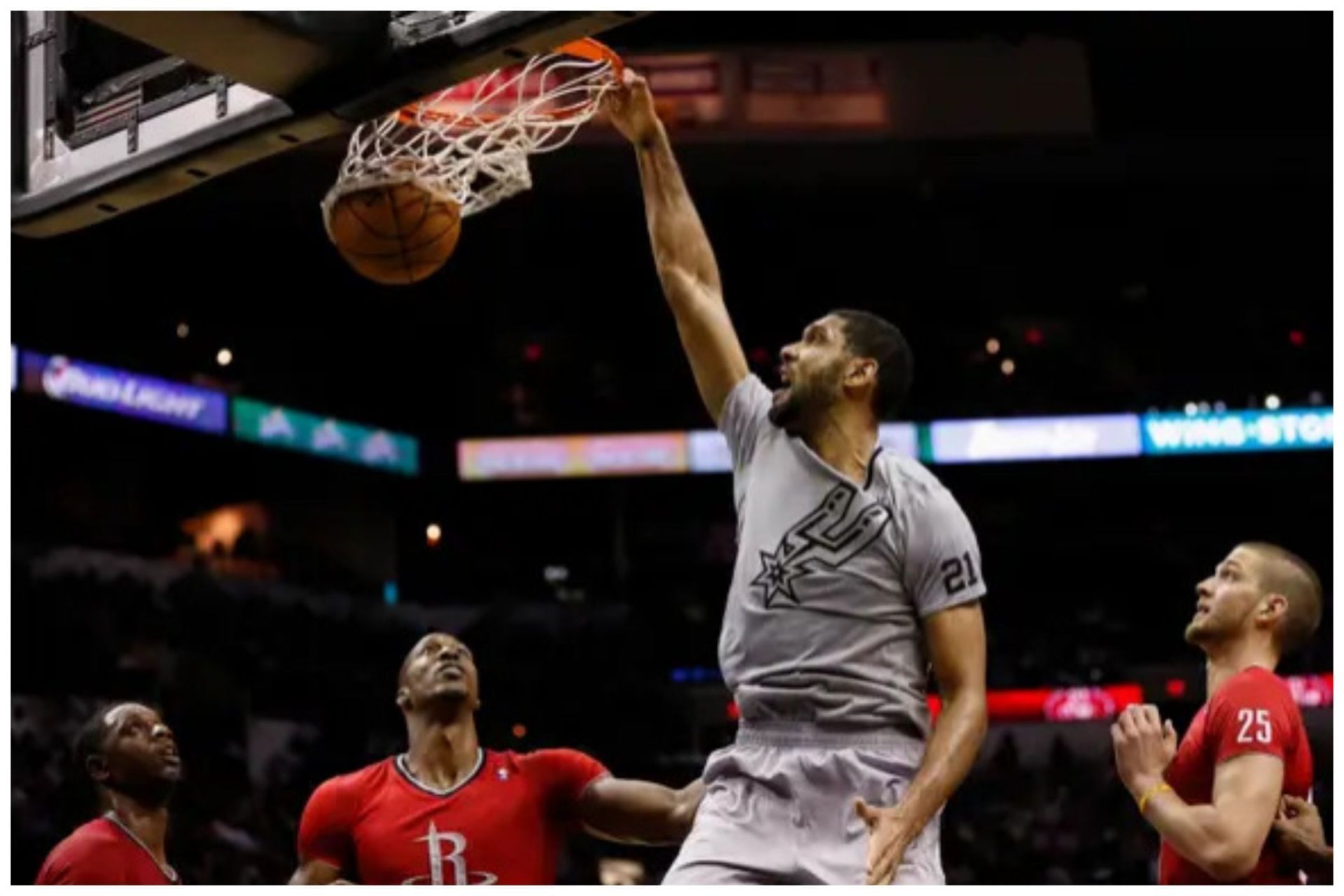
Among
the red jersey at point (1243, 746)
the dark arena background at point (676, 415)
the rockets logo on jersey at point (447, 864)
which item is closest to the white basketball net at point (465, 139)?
the rockets logo on jersey at point (447, 864)

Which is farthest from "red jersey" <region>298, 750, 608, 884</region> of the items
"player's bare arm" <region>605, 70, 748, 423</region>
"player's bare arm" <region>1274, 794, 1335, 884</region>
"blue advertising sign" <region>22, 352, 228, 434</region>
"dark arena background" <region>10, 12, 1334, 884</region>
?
"blue advertising sign" <region>22, 352, 228, 434</region>

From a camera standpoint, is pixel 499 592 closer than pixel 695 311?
No

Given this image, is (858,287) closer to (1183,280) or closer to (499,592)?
(1183,280)

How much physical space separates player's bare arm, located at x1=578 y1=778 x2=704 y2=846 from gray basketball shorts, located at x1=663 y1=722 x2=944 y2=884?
1.45 meters

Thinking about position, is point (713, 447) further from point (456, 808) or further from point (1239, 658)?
point (1239, 658)

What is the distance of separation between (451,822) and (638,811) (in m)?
0.51

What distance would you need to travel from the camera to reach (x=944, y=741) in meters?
3.73

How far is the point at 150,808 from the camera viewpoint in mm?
5750

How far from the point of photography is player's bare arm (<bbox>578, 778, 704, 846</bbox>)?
538 cm

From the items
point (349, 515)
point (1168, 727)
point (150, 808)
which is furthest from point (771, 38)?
point (1168, 727)

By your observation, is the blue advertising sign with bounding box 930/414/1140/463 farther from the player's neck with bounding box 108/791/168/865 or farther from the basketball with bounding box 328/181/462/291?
the basketball with bounding box 328/181/462/291

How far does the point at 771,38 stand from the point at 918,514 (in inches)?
515

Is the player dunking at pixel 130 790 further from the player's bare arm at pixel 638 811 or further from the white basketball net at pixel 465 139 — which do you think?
the white basketball net at pixel 465 139

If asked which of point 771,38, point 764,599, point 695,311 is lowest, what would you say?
point 764,599
